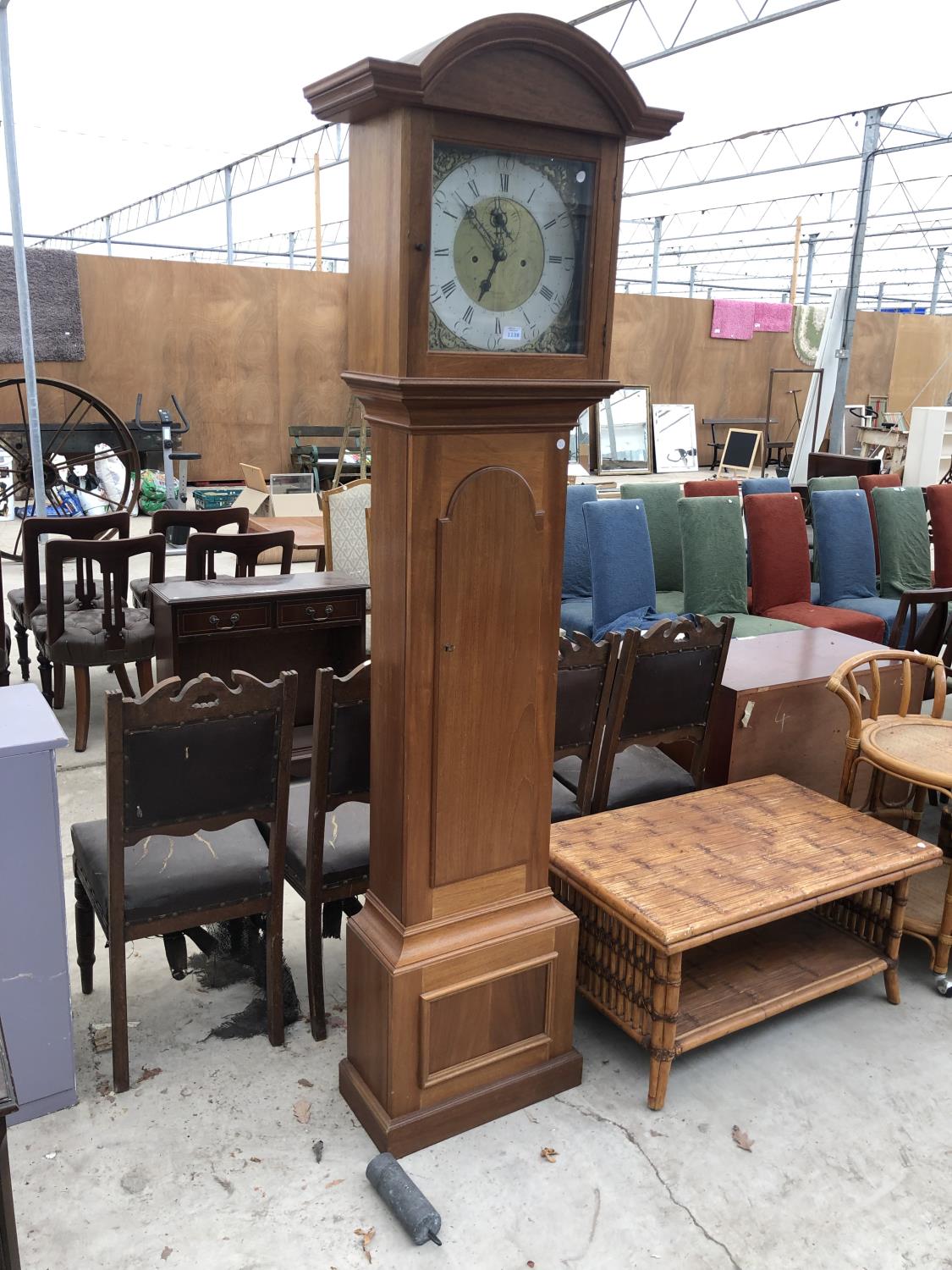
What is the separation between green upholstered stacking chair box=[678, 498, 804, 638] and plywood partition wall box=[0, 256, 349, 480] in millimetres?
6239

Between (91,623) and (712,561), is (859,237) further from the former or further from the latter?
(91,623)

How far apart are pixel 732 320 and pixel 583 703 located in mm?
11428

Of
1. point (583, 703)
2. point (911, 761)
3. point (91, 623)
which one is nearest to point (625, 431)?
point (91, 623)

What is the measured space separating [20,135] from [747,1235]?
1173 cm

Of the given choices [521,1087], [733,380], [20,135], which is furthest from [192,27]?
[733,380]

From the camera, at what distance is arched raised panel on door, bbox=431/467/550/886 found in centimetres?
179

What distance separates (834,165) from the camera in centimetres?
1209

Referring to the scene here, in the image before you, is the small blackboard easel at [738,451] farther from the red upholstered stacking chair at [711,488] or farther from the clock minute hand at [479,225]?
the clock minute hand at [479,225]

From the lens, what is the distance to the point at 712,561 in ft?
14.5

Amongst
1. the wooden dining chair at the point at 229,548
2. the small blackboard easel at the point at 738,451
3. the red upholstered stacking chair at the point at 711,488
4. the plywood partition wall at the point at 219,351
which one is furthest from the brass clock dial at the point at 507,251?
the small blackboard easel at the point at 738,451

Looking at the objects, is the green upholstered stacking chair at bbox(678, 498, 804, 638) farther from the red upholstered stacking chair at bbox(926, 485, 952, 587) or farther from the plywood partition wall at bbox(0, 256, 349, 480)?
the plywood partition wall at bbox(0, 256, 349, 480)

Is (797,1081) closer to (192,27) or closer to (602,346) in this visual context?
(602,346)

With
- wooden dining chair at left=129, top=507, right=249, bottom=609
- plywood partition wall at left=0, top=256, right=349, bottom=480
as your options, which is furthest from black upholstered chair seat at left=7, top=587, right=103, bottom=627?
plywood partition wall at left=0, top=256, right=349, bottom=480

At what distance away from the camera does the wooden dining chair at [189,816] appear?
6.28ft
